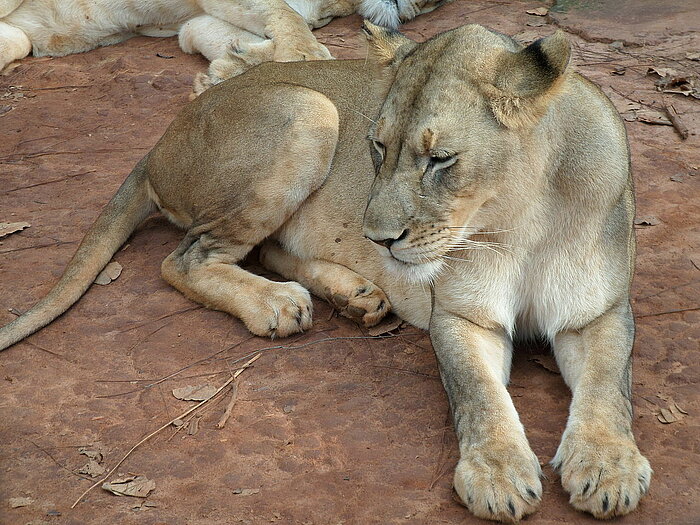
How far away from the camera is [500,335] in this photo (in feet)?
11.0

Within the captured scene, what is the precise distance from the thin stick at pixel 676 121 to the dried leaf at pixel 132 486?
3577mm

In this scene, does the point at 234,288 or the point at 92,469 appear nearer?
the point at 92,469

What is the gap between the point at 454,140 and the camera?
2863 mm

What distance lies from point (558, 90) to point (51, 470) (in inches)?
77.5

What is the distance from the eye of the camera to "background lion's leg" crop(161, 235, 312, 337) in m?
3.74

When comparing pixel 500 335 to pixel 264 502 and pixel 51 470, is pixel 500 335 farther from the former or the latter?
pixel 51 470

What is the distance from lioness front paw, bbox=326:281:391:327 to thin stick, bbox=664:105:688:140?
7.54ft

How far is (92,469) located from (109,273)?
1380 mm

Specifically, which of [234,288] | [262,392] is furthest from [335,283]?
[262,392]

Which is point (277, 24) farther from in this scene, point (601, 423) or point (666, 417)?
point (601, 423)

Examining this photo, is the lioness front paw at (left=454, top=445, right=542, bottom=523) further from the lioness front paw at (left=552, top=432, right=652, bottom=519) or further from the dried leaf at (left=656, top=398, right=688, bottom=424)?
the dried leaf at (left=656, top=398, right=688, bottom=424)

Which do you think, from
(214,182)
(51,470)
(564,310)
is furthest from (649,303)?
(51,470)

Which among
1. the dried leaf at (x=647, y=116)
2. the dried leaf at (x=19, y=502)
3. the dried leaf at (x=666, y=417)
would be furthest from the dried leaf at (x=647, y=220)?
the dried leaf at (x=19, y=502)

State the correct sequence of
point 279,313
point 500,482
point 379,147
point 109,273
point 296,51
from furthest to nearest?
point 296,51 → point 109,273 → point 279,313 → point 379,147 → point 500,482
